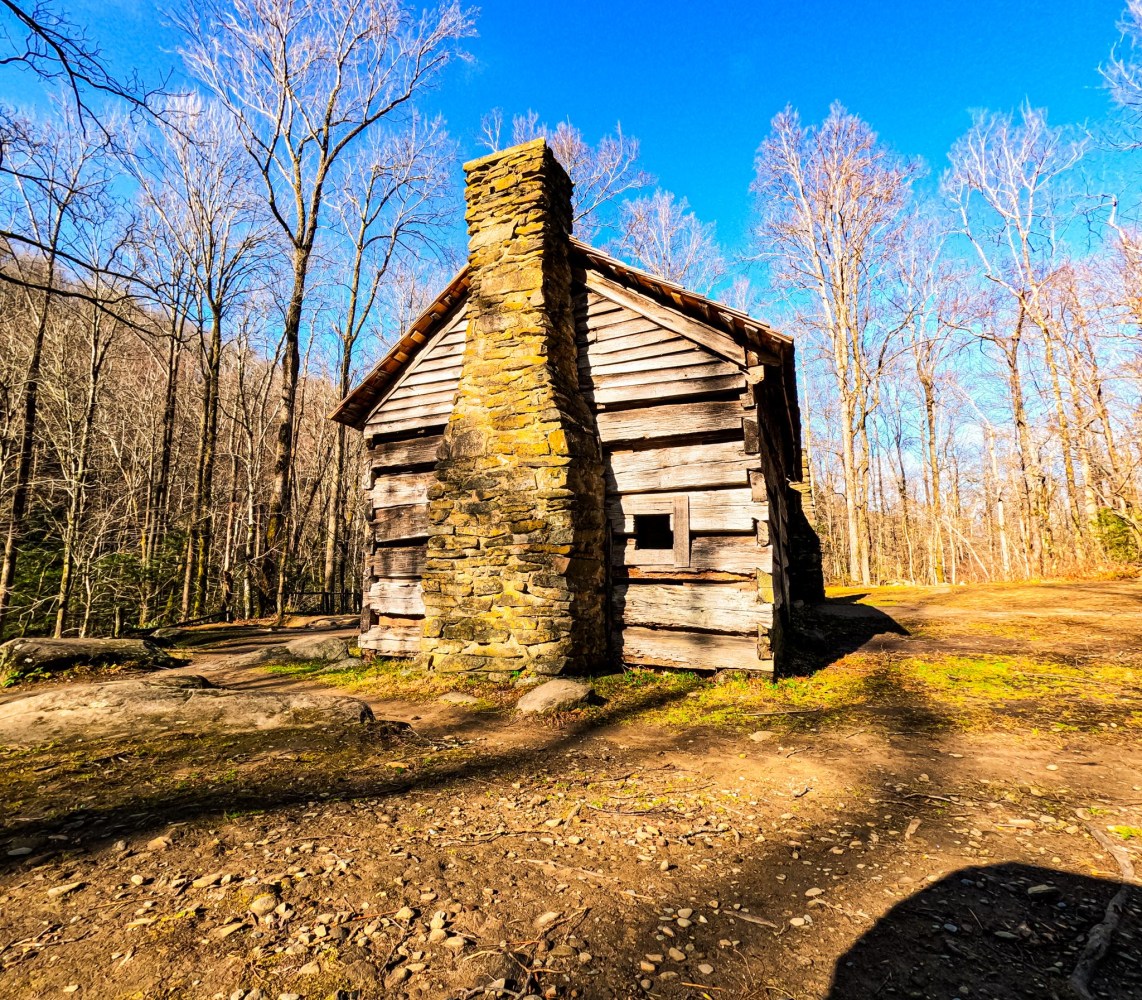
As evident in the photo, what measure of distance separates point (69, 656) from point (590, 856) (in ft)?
31.2

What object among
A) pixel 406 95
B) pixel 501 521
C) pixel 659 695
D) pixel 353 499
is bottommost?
pixel 659 695

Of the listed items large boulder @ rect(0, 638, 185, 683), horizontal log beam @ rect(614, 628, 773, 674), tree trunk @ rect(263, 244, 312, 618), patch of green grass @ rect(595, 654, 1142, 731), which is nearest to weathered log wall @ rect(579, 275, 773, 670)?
horizontal log beam @ rect(614, 628, 773, 674)

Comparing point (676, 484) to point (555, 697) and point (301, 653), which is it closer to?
point (555, 697)

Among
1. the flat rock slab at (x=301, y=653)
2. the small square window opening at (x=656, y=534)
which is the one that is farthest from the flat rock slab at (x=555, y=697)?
the flat rock slab at (x=301, y=653)

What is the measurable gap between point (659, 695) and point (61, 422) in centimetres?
1847

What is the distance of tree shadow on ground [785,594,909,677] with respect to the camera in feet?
26.9

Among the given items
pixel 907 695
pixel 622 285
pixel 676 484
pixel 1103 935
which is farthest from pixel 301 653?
pixel 1103 935

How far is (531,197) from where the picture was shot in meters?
8.37

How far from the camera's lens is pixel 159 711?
18.0 ft

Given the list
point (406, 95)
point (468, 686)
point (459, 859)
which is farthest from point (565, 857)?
point (406, 95)

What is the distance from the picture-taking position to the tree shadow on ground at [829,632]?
26.9ft

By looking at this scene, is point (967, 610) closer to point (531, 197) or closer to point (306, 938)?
point (531, 197)

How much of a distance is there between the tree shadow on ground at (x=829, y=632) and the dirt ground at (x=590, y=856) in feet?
7.82

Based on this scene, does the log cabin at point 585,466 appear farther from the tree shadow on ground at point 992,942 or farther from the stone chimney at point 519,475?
the tree shadow on ground at point 992,942
